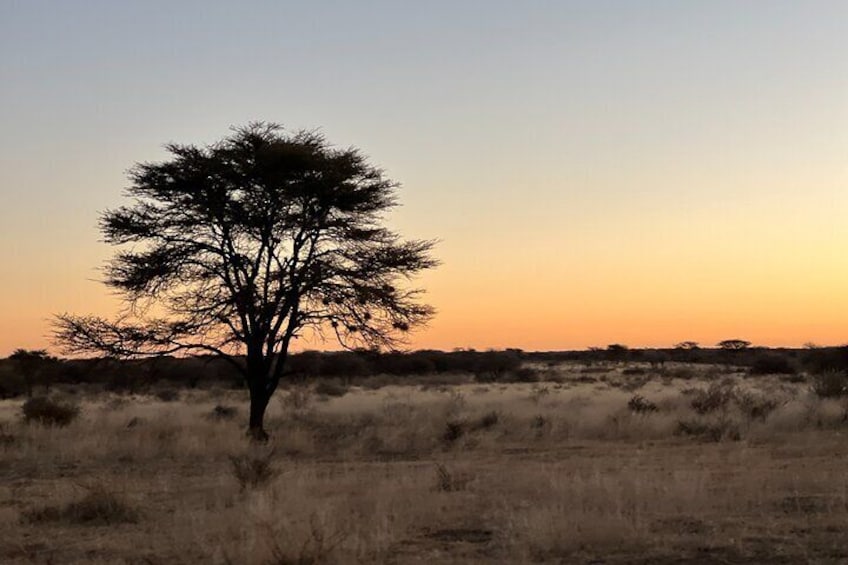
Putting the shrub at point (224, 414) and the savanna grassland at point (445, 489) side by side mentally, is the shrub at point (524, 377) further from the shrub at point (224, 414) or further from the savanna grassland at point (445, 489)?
the savanna grassland at point (445, 489)

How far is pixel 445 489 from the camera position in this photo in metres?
13.1

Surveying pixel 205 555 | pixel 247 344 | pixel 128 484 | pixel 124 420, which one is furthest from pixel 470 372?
pixel 205 555

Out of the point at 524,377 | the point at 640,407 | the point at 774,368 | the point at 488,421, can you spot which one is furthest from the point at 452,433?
the point at 774,368

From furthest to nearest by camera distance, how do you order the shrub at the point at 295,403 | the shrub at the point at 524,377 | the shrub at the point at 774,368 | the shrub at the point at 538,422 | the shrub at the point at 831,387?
the shrub at the point at 774,368 → the shrub at the point at 524,377 → the shrub at the point at 295,403 → the shrub at the point at 831,387 → the shrub at the point at 538,422

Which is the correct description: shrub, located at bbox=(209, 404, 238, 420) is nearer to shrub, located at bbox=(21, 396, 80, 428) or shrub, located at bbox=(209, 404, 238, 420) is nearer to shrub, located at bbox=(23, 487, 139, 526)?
shrub, located at bbox=(21, 396, 80, 428)

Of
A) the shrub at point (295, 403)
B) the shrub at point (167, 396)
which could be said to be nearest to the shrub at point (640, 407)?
the shrub at point (295, 403)

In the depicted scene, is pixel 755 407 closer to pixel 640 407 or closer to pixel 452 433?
pixel 640 407

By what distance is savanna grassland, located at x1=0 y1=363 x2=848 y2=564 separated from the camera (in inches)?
351

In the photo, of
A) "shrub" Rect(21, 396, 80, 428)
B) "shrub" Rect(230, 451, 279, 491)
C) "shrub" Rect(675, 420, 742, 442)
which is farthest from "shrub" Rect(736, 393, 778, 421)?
"shrub" Rect(21, 396, 80, 428)

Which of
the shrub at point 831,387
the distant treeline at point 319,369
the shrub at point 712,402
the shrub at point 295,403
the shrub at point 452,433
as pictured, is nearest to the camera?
the shrub at point 452,433

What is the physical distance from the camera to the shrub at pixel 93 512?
438 inches

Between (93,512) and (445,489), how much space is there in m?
4.89

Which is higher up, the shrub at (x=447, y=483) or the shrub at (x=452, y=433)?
the shrub at (x=452, y=433)

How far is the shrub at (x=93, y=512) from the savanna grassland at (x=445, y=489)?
0.02 metres
